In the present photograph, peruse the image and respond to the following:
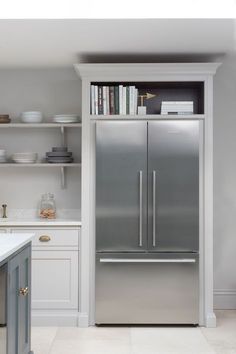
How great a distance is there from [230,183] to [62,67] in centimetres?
203

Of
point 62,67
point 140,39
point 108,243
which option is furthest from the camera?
point 62,67

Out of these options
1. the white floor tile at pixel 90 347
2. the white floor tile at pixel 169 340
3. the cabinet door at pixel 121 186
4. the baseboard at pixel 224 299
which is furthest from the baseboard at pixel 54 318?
the baseboard at pixel 224 299

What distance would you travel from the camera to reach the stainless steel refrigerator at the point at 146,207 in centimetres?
473

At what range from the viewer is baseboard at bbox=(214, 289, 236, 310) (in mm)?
5363

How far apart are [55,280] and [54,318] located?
339 millimetres

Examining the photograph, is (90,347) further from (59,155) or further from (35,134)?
(35,134)

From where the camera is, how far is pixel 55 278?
15.8ft

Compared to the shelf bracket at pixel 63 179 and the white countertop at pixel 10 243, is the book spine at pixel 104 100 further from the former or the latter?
the white countertop at pixel 10 243

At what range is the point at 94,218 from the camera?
190 inches

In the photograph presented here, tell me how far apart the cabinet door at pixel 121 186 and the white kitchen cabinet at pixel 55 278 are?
0.95 feet

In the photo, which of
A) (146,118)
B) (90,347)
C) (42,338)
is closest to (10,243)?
(90,347)

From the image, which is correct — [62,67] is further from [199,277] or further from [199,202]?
[199,277]

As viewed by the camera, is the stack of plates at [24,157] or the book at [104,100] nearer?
the book at [104,100]
